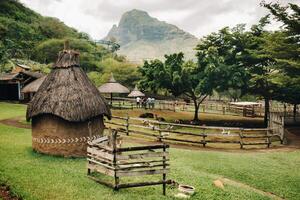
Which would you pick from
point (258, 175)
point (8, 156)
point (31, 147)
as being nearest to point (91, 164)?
point (8, 156)

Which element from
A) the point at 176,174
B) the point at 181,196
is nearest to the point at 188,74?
the point at 176,174

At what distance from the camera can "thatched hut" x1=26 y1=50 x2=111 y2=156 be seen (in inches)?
629

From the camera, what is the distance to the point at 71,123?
16.1 meters

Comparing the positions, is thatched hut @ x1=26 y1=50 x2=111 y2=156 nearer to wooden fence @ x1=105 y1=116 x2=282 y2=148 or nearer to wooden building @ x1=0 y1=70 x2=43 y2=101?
wooden fence @ x1=105 y1=116 x2=282 y2=148

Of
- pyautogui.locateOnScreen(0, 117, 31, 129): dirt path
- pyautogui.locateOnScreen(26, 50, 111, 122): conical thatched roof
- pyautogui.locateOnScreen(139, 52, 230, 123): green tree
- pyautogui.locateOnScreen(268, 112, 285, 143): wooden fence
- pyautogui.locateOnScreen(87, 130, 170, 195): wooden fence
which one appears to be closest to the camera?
pyautogui.locateOnScreen(87, 130, 170, 195): wooden fence

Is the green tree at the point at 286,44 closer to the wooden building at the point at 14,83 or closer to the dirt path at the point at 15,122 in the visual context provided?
the dirt path at the point at 15,122

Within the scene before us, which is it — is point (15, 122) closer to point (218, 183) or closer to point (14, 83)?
point (14, 83)

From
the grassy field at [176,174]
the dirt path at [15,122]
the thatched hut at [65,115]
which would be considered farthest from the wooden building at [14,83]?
the thatched hut at [65,115]

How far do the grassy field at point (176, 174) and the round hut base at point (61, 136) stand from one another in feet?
1.65

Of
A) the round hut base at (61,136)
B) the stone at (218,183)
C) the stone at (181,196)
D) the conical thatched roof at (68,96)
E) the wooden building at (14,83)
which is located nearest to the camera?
the stone at (181,196)

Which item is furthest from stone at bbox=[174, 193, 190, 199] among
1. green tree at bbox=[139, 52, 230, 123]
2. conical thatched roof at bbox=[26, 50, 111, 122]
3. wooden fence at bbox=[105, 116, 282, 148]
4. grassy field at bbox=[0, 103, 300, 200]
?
green tree at bbox=[139, 52, 230, 123]

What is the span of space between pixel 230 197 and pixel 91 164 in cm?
530

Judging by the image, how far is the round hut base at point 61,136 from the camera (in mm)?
16078

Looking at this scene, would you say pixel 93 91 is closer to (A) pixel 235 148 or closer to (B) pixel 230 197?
(B) pixel 230 197
